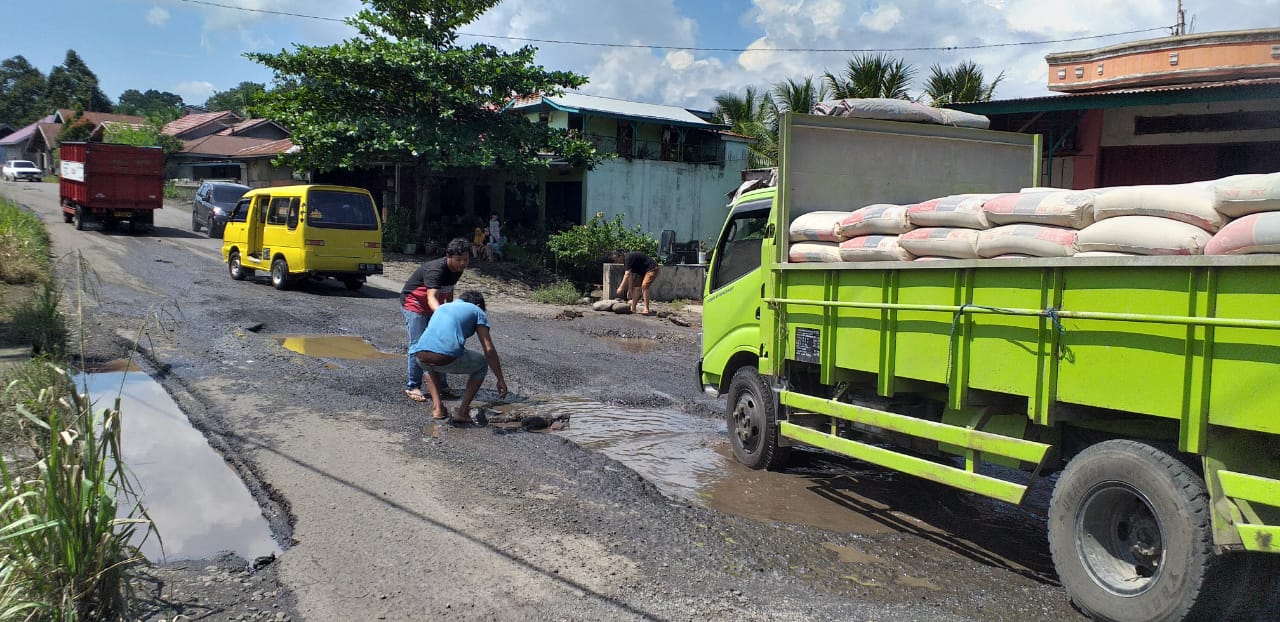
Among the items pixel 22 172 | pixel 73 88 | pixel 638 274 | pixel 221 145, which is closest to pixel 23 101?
pixel 73 88

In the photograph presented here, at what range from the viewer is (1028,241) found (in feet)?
14.2

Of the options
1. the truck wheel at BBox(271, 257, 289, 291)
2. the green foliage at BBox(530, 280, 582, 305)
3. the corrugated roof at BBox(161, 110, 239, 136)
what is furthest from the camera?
the corrugated roof at BBox(161, 110, 239, 136)

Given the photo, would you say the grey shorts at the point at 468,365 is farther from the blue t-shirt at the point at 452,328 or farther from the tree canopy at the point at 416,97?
the tree canopy at the point at 416,97

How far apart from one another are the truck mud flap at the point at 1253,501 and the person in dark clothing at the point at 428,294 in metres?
6.08

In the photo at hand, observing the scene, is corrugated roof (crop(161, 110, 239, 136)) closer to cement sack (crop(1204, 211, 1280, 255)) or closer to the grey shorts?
the grey shorts

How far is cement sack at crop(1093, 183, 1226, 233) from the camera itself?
361 centimetres

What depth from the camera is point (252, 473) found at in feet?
19.6

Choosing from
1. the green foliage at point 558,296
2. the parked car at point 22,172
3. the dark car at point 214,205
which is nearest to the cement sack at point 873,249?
the green foliage at point 558,296

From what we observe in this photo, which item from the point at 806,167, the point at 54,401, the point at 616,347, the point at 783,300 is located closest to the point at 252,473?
the point at 54,401

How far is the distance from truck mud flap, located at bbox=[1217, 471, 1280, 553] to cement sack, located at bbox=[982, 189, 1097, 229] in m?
1.29

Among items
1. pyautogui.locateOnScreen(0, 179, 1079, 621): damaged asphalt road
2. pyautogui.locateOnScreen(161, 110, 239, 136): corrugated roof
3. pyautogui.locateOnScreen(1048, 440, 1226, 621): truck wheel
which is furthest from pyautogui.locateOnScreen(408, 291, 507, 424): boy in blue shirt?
pyautogui.locateOnScreen(161, 110, 239, 136): corrugated roof

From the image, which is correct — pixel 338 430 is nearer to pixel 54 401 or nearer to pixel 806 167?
pixel 54 401

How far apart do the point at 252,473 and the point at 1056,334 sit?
16.3 ft

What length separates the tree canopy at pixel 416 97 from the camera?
816 inches
